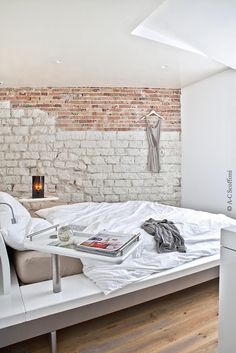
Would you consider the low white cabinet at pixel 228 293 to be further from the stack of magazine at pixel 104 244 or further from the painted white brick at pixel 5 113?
the painted white brick at pixel 5 113

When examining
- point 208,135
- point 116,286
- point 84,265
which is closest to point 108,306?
point 116,286

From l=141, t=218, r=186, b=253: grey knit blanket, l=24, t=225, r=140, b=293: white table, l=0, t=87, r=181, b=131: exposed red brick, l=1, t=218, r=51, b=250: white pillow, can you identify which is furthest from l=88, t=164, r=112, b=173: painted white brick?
l=24, t=225, r=140, b=293: white table

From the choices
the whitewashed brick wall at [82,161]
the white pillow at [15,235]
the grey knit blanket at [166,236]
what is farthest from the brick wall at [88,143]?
the white pillow at [15,235]

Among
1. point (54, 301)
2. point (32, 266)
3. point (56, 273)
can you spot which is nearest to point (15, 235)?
point (32, 266)

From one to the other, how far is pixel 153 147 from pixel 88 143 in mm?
1162

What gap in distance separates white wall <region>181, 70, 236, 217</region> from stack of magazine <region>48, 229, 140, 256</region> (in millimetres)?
2808

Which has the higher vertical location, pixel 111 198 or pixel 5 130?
pixel 5 130

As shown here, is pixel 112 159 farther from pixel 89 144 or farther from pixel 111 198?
pixel 111 198

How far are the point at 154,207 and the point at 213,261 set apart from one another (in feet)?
4.89

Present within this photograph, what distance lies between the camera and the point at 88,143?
5.00 m

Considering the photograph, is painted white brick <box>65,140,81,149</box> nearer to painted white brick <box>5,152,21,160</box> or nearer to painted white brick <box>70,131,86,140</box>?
painted white brick <box>70,131,86,140</box>

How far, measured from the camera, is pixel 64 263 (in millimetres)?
2154

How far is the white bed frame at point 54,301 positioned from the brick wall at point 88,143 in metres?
2.91

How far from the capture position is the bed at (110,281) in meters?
1.77
